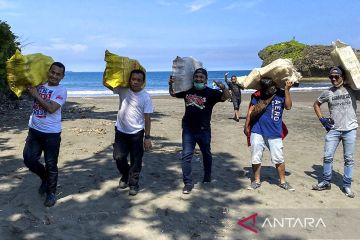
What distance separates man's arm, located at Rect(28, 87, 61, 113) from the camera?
16.8 ft

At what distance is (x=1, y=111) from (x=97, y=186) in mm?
11095

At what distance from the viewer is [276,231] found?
5043mm

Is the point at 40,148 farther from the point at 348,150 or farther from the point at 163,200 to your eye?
the point at 348,150

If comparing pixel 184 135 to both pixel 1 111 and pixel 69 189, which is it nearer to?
pixel 69 189

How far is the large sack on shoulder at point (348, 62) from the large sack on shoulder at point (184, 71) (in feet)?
6.90

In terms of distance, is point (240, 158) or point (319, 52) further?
point (319, 52)

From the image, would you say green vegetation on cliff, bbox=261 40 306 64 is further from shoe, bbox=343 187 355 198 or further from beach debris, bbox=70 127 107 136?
shoe, bbox=343 187 355 198

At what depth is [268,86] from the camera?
6254mm

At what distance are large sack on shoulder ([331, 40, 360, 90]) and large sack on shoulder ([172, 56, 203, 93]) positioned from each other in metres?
2.10

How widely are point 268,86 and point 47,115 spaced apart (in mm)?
3242

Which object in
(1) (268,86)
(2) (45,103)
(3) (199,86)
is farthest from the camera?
(1) (268,86)

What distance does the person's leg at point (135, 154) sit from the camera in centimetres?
589

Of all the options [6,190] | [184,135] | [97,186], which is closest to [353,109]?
[184,135]

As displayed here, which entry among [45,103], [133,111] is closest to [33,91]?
[45,103]
